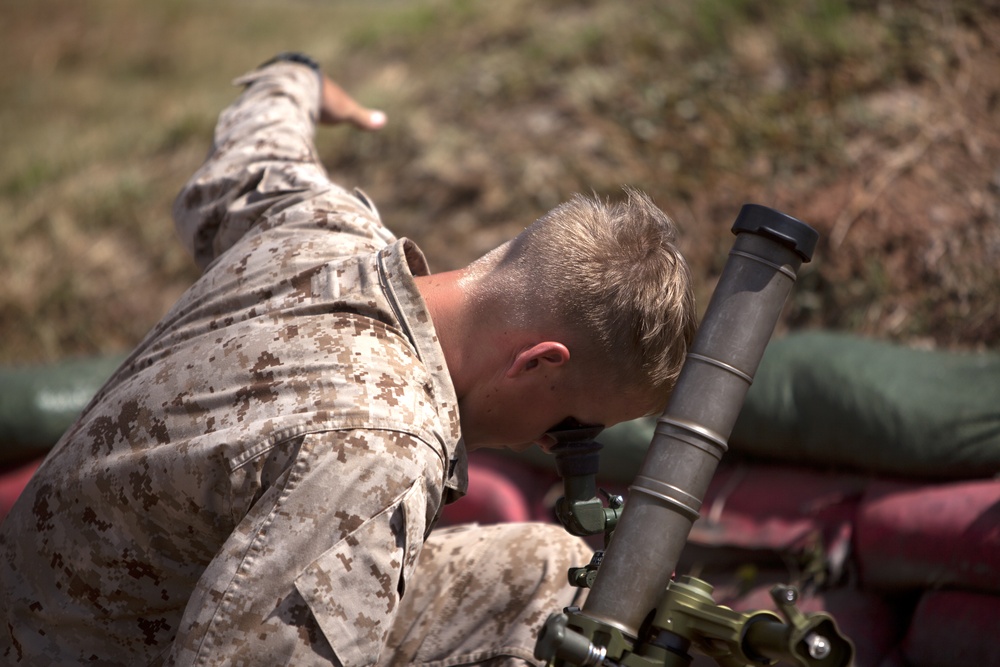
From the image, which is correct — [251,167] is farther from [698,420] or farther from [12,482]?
A: [12,482]

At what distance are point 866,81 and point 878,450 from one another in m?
2.20

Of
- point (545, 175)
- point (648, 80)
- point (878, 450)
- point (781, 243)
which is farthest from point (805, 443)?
point (648, 80)

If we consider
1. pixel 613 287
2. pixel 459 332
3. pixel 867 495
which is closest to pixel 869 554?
pixel 867 495

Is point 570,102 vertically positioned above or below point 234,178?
above

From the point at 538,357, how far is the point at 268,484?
49cm

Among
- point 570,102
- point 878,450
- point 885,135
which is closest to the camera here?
point 878,450

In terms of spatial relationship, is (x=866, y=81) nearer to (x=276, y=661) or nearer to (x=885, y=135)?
(x=885, y=135)

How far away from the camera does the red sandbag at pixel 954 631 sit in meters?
2.18

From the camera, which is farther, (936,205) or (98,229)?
(98,229)

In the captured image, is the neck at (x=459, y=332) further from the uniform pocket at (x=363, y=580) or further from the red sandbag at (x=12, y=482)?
the red sandbag at (x=12, y=482)

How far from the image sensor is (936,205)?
3.54 metres

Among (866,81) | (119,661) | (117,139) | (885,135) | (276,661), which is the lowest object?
(119,661)

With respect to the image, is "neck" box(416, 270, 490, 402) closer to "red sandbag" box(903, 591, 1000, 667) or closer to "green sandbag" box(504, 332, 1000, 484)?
"green sandbag" box(504, 332, 1000, 484)

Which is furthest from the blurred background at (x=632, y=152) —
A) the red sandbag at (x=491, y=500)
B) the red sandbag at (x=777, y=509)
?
the red sandbag at (x=491, y=500)
